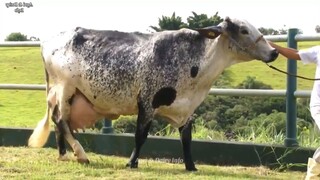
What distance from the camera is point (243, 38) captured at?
24.2 ft

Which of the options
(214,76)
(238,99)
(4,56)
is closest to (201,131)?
(238,99)

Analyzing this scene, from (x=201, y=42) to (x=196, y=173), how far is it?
1331mm

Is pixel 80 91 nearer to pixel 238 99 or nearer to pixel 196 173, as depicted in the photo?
pixel 196 173

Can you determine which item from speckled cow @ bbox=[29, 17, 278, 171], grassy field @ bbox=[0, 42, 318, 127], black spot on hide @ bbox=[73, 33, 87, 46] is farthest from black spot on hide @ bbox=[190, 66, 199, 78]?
grassy field @ bbox=[0, 42, 318, 127]

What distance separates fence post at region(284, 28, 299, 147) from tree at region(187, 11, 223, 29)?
6.81 ft

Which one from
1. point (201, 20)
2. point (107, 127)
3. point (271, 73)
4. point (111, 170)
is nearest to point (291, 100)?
point (111, 170)

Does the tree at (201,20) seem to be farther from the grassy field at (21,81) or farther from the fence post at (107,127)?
the fence post at (107,127)

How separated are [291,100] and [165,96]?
145 centimetres

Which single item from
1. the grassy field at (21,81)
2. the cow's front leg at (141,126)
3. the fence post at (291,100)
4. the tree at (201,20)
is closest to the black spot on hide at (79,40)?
the cow's front leg at (141,126)

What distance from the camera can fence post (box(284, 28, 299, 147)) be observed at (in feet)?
25.9

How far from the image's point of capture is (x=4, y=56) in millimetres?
13500

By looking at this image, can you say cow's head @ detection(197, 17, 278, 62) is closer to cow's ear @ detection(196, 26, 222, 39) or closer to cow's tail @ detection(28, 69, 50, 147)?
cow's ear @ detection(196, 26, 222, 39)

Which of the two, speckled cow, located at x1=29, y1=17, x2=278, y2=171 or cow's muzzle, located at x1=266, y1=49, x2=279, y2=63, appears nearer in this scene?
cow's muzzle, located at x1=266, y1=49, x2=279, y2=63

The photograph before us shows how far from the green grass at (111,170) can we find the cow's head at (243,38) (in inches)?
46.6
